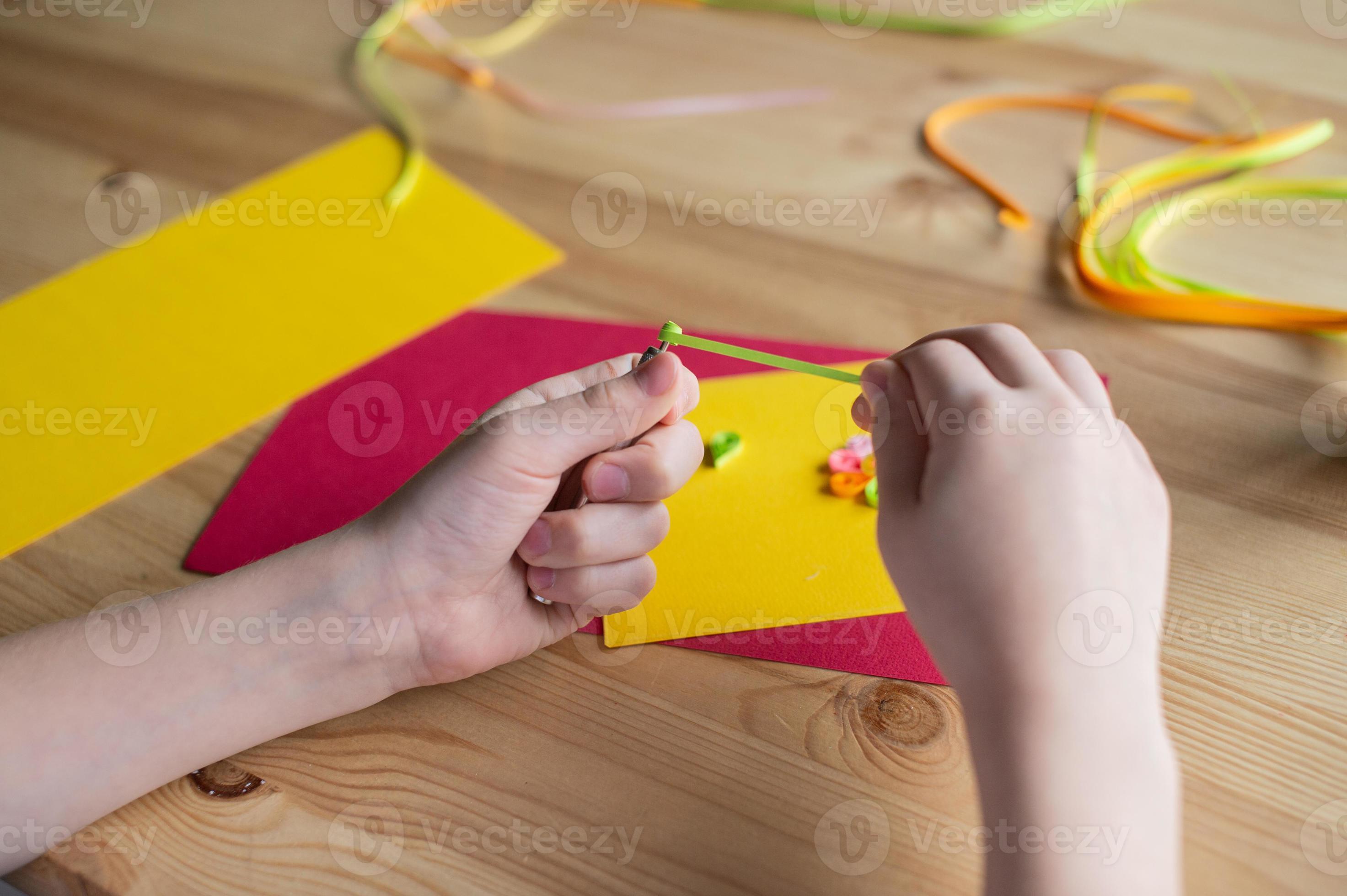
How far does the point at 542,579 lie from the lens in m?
0.57

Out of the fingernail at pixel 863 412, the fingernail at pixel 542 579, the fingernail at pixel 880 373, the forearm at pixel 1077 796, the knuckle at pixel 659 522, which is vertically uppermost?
the fingernail at pixel 880 373

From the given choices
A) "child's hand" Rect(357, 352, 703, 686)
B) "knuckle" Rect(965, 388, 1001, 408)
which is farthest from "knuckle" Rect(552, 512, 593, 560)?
"knuckle" Rect(965, 388, 1001, 408)

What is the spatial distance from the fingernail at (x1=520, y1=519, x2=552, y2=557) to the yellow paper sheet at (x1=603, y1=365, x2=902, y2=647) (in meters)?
0.06

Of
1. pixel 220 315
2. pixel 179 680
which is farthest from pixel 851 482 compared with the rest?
pixel 220 315

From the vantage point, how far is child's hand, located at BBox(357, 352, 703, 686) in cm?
53

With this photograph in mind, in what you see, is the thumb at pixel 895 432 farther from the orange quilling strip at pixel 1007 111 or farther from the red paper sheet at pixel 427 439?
the orange quilling strip at pixel 1007 111

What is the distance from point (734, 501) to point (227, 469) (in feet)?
1.20

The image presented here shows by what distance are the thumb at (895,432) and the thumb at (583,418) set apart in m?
0.11

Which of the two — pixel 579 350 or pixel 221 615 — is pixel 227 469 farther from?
pixel 579 350

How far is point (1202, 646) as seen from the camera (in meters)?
0.55

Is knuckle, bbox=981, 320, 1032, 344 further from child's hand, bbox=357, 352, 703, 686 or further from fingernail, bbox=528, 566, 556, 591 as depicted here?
fingernail, bbox=528, 566, 556, 591

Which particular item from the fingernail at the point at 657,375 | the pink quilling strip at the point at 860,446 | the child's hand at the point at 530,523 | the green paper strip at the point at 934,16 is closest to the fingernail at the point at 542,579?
the child's hand at the point at 530,523

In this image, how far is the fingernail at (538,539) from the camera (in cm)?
57

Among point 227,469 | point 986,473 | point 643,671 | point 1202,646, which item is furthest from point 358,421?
point 1202,646
